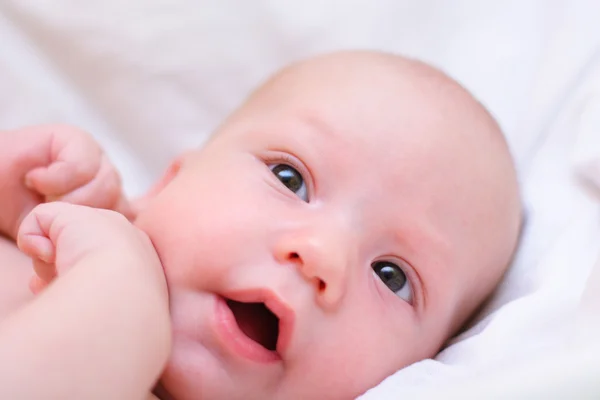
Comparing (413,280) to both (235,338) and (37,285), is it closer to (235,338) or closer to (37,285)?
(235,338)

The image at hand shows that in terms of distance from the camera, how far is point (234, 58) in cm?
148

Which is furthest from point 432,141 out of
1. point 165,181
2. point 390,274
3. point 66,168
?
point 66,168

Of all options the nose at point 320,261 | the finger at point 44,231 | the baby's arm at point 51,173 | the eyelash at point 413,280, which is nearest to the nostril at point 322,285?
the nose at point 320,261

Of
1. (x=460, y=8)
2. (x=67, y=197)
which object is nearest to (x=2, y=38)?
(x=67, y=197)

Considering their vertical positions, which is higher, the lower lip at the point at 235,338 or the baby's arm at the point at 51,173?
the lower lip at the point at 235,338

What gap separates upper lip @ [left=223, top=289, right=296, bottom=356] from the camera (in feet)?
2.81

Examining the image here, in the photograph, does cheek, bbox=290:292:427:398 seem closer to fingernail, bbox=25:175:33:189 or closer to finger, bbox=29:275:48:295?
finger, bbox=29:275:48:295

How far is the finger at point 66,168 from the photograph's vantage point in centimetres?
108

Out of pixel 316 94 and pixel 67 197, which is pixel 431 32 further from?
pixel 67 197

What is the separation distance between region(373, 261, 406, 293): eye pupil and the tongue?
6.4 inches

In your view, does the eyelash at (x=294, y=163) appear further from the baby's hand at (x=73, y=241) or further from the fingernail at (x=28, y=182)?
the fingernail at (x=28, y=182)

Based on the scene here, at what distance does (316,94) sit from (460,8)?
0.58m

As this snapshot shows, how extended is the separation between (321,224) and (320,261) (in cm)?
8

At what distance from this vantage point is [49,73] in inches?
56.0
